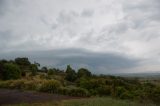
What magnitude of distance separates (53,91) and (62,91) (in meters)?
1.33

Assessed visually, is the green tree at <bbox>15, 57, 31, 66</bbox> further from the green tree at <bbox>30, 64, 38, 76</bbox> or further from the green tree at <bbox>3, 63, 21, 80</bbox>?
the green tree at <bbox>3, 63, 21, 80</bbox>

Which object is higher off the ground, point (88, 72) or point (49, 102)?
point (88, 72)

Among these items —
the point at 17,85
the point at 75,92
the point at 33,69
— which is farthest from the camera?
the point at 33,69

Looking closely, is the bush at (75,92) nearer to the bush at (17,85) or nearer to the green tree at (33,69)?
the bush at (17,85)

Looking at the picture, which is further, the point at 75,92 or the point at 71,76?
the point at 71,76

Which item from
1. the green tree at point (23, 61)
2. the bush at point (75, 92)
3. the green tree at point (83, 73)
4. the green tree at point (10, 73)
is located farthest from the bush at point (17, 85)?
the green tree at point (23, 61)

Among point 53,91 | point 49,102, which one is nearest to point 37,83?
point 53,91

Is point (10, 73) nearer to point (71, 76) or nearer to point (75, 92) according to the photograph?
point (71, 76)

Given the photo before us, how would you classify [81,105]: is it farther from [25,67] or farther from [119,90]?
[25,67]

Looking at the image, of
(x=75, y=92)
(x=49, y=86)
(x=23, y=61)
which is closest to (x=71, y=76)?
(x=23, y=61)

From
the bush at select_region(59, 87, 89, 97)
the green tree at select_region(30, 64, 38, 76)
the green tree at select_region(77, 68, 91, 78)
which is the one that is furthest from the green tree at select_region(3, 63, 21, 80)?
the bush at select_region(59, 87, 89, 97)

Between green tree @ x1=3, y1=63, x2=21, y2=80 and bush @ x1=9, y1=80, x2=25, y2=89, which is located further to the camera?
green tree @ x1=3, y1=63, x2=21, y2=80

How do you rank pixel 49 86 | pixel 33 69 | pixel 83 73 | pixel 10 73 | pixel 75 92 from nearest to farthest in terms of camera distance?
pixel 75 92
pixel 49 86
pixel 10 73
pixel 83 73
pixel 33 69

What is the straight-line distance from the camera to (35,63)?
72875mm
